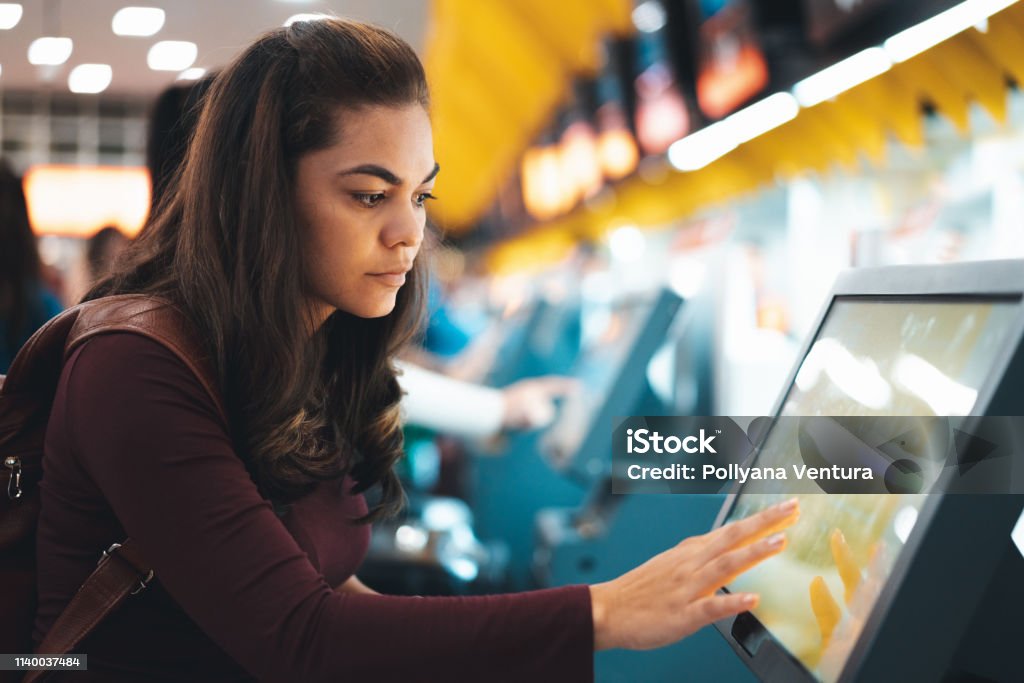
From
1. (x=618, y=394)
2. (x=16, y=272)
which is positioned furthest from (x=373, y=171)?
(x=16, y=272)

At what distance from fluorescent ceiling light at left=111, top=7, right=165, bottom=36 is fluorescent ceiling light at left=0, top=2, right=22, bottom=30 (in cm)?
63

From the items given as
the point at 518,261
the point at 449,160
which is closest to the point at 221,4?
the point at 518,261

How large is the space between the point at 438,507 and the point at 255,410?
277cm

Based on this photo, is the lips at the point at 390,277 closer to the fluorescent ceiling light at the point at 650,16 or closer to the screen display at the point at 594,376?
the screen display at the point at 594,376

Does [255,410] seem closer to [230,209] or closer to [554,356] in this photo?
[230,209]

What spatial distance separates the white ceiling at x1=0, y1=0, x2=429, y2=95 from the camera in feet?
8.57

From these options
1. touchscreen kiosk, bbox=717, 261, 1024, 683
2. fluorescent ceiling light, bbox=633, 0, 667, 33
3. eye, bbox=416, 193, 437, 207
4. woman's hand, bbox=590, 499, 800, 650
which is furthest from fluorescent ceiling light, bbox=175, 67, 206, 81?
fluorescent ceiling light, bbox=633, 0, 667, 33

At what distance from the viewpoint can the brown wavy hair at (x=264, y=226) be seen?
1.12 meters

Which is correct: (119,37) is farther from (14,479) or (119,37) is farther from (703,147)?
(14,479)

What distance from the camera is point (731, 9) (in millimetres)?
2984

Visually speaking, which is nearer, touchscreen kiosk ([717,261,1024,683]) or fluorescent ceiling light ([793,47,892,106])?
touchscreen kiosk ([717,261,1024,683])

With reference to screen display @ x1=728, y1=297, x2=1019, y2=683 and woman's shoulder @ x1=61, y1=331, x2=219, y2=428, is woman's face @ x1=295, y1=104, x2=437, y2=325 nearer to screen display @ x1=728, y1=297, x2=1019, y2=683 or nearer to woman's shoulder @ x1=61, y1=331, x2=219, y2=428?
woman's shoulder @ x1=61, y1=331, x2=219, y2=428

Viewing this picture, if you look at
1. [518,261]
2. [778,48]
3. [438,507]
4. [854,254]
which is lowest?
[518,261]

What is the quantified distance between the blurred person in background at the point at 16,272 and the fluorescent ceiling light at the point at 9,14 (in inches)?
16.1
